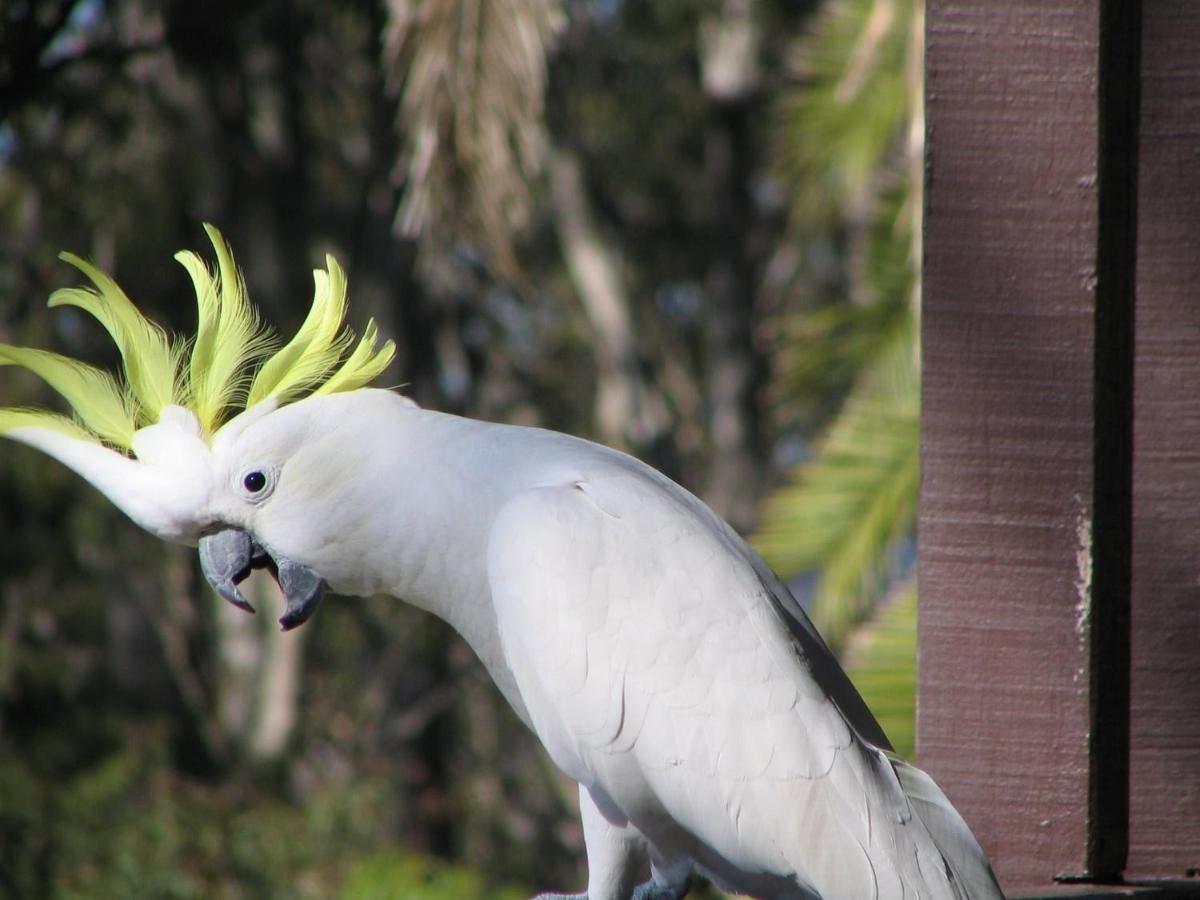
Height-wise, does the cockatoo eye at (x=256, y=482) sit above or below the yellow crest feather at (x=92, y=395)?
below

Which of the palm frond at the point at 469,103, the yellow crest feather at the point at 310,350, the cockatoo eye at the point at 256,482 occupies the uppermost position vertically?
the palm frond at the point at 469,103

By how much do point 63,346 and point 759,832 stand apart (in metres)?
6.40

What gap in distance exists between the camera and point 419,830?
24.0 feet

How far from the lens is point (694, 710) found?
1.51m

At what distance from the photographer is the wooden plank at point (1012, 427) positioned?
1561 millimetres

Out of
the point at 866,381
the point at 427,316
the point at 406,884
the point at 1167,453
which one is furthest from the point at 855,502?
the point at 427,316

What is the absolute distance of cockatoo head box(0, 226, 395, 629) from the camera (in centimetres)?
160

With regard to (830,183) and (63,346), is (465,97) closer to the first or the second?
(830,183)

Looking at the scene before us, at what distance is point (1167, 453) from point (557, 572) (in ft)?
2.31

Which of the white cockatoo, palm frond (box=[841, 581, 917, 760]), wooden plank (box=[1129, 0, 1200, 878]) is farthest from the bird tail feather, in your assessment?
palm frond (box=[841, 581, 917, 760])

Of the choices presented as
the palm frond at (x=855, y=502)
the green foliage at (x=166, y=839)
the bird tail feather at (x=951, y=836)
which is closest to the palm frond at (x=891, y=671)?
the palm frond at (x=855, y=502)

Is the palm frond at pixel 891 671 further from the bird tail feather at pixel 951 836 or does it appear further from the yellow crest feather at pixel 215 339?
the yellow crest feather at pixel 215 339

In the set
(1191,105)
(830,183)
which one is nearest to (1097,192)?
(1191,105)

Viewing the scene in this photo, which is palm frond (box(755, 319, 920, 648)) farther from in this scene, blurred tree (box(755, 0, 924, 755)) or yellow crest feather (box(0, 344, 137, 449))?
yellow crest feather (box(0, 344, 137, 449))
